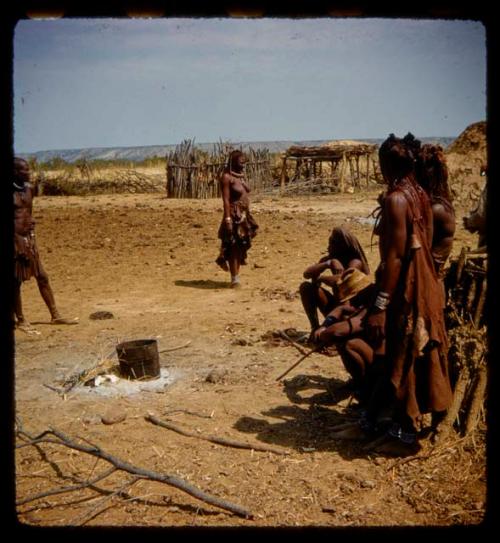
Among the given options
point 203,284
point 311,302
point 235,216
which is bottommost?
point 203,284

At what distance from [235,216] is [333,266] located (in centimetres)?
399

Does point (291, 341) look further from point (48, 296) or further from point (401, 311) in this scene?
point (48, 296)

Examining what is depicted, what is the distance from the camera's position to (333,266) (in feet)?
17.3

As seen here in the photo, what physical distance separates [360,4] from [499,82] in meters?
0.67

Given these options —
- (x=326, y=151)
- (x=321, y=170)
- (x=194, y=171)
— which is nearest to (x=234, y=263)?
(x=194, y=171)

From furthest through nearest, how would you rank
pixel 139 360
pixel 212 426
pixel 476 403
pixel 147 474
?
pixel 139 360 < pixel 212 426 < pixel 476 403 < pixel 147 474

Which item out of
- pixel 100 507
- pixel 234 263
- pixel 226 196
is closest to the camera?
pixel 100 507

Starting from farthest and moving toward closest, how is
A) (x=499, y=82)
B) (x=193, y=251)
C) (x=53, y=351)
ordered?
1. (x=193, y=251)
2. (x=53, y=351)
3. (x=499, y=82)

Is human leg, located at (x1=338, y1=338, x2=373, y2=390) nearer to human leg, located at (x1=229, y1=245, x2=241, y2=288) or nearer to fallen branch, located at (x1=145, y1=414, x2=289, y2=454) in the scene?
fallen branch, located at (x1=145, y1=414, x2=289, y2=454)

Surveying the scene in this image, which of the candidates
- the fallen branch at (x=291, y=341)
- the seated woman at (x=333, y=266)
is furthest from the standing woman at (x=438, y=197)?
the fallen branch at (x=291, y=341)
